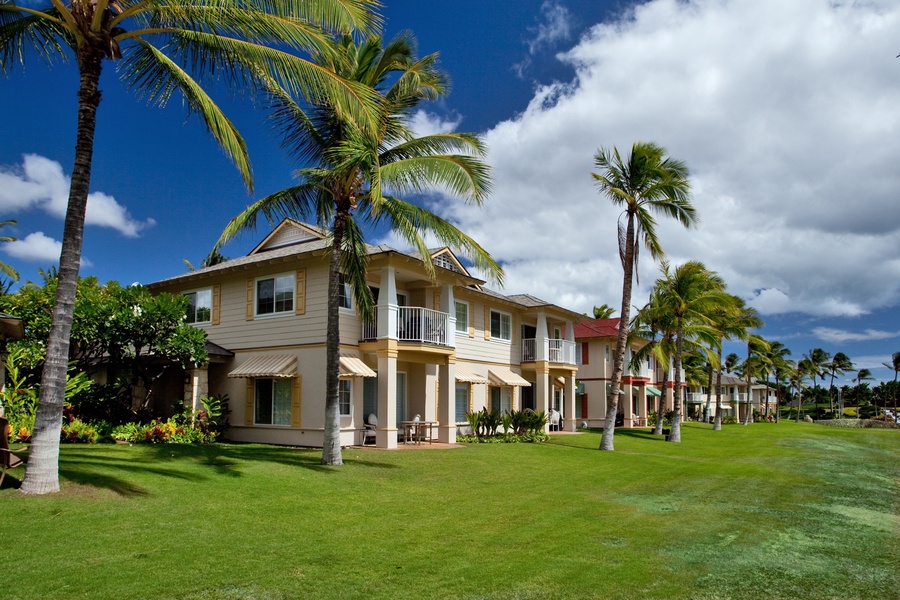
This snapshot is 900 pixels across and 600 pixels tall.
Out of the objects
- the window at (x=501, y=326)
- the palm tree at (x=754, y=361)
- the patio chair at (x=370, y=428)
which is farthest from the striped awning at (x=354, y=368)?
the palm tree at (x=754, y=361)

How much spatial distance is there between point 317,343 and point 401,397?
16.4 feet

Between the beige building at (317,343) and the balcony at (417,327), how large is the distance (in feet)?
0.12

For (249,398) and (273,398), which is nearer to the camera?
(273,398)

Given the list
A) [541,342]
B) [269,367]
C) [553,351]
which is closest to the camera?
[269,367]

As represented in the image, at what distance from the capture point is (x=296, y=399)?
20.7 meters

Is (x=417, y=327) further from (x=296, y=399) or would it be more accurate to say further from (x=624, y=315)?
(x=624, y=315)

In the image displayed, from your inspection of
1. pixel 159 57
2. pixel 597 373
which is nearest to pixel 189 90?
pixel 159 57

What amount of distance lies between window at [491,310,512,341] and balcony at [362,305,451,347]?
20.6 ft

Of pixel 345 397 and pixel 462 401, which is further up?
pixel 345 397

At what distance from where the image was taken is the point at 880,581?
23.6ft

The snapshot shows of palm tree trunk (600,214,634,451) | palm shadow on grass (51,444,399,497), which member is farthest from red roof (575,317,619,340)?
palm shadow on grass (51,444,399,497)

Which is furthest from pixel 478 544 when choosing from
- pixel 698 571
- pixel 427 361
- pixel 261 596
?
pixel 427 361

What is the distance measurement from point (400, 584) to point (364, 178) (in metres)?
10.9

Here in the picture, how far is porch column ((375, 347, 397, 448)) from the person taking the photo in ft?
66.1
